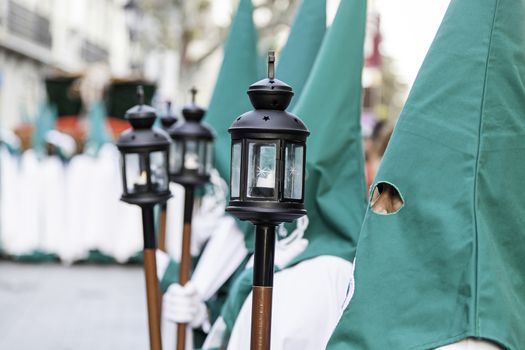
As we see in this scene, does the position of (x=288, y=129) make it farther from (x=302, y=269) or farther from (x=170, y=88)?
(x=170, y=88)

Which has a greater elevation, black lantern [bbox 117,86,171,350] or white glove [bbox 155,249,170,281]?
black lantern [bbox 117,86,171,350]

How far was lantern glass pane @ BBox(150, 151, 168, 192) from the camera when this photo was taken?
366 centimetres

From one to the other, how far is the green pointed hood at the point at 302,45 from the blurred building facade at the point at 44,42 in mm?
23335

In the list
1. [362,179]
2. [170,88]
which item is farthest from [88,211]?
[362,179]

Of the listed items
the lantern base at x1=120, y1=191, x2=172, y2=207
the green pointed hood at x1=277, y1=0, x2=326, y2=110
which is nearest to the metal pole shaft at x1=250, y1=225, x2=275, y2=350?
the lantern base at x1=120, y1=191, x2=172, y2=207

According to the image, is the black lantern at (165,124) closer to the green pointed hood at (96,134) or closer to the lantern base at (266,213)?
the lantern base at (266,213)

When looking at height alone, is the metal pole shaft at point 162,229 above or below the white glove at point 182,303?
above

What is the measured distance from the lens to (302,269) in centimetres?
319

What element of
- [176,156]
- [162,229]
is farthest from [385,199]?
[162,229]

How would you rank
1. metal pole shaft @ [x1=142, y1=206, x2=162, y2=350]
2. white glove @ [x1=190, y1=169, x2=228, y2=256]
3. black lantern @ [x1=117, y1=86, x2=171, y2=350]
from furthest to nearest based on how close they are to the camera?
white glove @ [x1=190, y1=169, x2=228, y2=256] → black lantern @ [x1=117, y1=86, x2=171, y2=350] → metal pole shaft @ [x1=142, y1=206, x2=162, y2=350]

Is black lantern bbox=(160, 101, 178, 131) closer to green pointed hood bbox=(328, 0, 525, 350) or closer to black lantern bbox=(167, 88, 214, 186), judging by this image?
black lantern bbox=(167, 88, 214, 186)

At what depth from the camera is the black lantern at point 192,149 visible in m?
4.39

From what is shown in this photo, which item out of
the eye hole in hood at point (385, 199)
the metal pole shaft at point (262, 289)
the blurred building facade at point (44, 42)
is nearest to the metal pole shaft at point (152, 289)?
the metal pole shaft at point (262, 289)

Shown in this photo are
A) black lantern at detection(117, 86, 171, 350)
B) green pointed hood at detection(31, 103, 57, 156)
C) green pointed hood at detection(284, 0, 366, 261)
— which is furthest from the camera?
green pointed hood at detection(31, 103, 57, 156)
